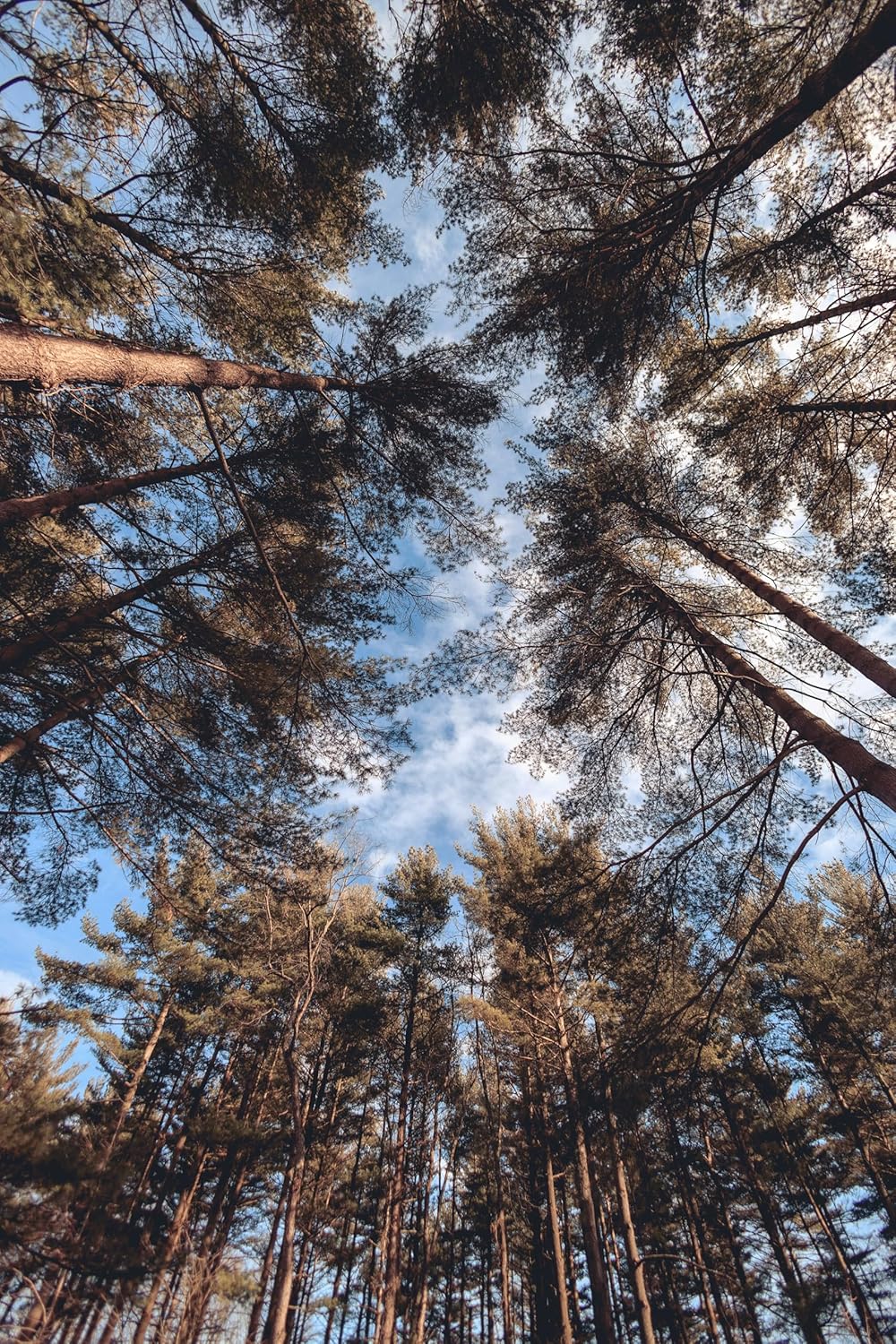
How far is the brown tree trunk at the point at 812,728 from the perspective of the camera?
10.4 ft

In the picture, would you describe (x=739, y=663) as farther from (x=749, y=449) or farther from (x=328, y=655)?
(x=328, y=655)

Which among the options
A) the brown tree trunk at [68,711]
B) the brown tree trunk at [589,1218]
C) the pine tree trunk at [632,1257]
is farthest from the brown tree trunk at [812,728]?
the brown tree trunk at [589,1218]

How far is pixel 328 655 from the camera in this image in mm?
6328

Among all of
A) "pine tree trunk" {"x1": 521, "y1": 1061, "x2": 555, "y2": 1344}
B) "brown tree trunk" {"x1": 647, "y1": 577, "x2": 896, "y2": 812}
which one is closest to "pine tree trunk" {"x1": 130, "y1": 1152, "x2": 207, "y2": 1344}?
"pine tree trunk" {"x1": 521, "y1": 1061, "x2": 555, "y2": 1344}

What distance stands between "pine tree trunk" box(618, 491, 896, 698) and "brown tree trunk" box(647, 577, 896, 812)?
0.49 m

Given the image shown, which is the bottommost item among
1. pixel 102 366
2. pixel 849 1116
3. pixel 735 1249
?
pixel 102 366

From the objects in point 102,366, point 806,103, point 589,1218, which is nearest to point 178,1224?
point 589,1218

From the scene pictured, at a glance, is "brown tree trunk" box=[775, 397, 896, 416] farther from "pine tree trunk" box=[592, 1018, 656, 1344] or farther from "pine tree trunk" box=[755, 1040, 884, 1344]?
"pine tree trunk" box=[755, 1040, 884, 1344]

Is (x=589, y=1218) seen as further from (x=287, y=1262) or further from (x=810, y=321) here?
(x=810, y=321)

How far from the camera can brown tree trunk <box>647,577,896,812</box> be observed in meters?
3.16

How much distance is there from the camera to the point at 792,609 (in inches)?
198

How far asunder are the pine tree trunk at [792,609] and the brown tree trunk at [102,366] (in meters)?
4.73

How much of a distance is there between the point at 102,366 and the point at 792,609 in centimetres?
598

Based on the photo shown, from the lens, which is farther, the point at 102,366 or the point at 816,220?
the point at 816,220
